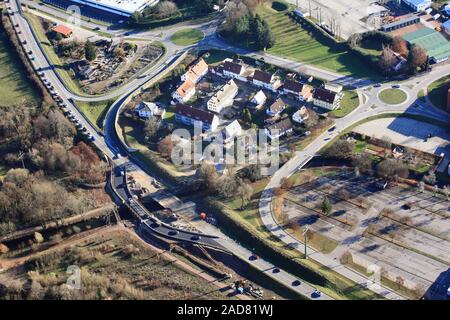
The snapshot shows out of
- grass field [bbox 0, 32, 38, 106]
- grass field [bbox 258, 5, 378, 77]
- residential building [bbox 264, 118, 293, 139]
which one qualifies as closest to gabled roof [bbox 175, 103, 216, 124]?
residential building [bbox 264, 118, 293, 139]

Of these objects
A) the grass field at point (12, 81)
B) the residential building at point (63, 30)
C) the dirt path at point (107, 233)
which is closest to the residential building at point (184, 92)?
the grass field at point (12, 81)

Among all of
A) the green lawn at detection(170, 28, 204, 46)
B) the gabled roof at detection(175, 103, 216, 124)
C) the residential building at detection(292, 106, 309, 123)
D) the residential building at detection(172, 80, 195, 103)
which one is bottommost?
the residential building at detection(292, 106, 309, 123)

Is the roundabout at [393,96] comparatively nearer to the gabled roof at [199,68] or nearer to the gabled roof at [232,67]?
the gabled roof at [232,67]

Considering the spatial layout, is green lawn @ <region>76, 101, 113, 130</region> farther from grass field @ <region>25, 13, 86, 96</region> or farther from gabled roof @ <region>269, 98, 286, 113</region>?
gabled roof @ <region>269, 98, 286, 113</region>

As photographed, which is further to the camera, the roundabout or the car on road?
the roundabout

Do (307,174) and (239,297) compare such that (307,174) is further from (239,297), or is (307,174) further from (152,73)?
(152,73)

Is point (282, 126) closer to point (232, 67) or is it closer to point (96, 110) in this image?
point (232, 67)
